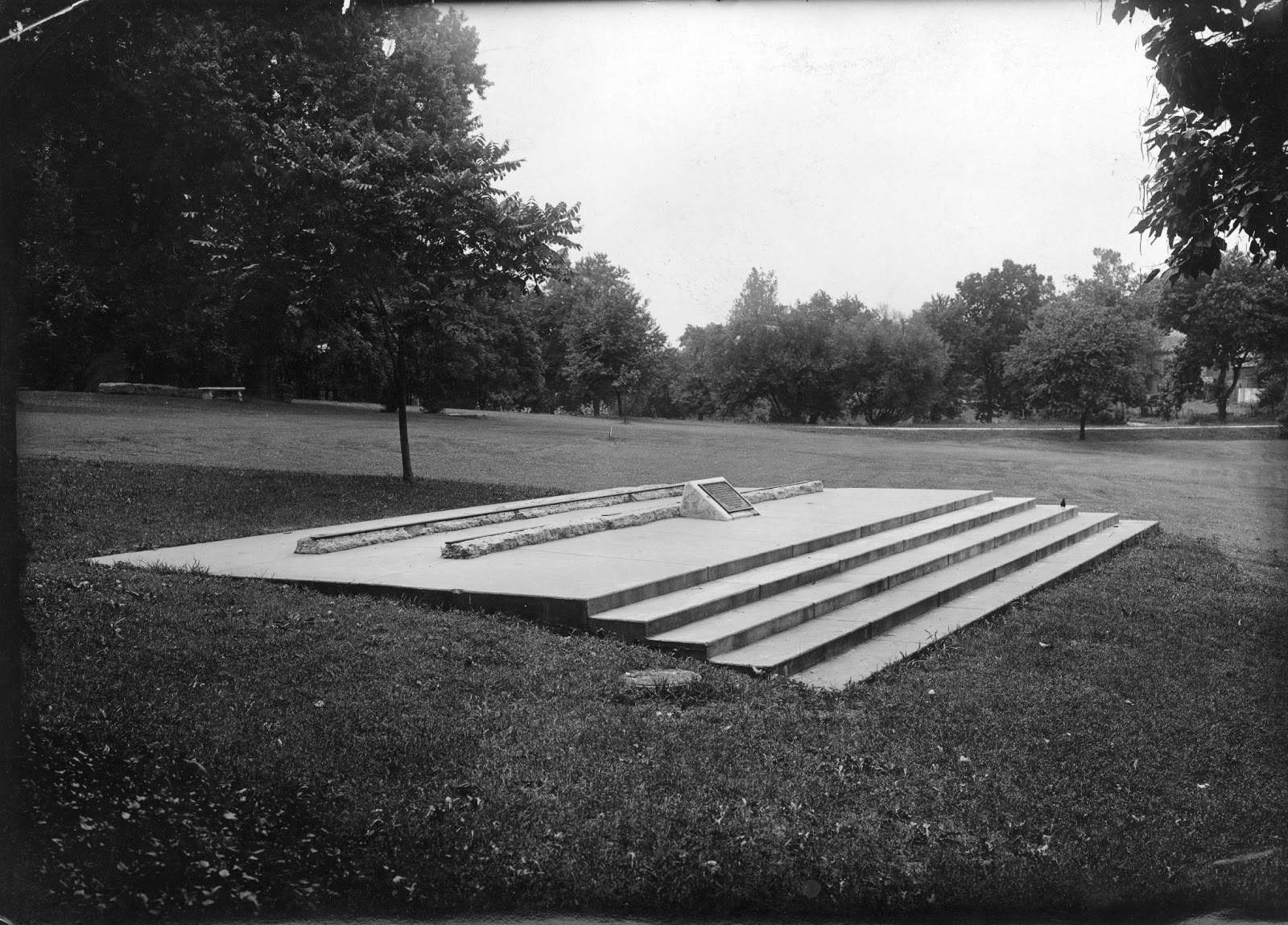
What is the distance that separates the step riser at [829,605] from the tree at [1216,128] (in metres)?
3.21

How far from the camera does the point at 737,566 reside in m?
7.60

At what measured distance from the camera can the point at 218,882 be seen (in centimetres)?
322

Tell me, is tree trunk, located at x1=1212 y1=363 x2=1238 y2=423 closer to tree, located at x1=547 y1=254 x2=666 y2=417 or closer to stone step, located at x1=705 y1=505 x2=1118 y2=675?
stone step, located at x1=705 y1=505 x2=1118 y2=675

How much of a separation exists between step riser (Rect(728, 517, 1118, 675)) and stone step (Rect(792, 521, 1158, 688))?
0.04 metres

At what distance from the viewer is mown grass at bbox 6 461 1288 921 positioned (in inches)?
133

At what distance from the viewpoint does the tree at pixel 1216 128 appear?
5504 millimetres

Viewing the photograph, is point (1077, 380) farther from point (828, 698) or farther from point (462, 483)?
point (828, 698)

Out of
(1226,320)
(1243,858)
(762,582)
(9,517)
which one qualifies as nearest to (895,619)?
(762,582)

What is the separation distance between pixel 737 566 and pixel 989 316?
783 centimetres

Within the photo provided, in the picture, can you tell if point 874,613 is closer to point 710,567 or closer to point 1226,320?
point 710,567

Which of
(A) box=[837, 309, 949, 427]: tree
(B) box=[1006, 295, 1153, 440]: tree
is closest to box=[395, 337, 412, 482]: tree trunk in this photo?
(A) box=[837, 309, 949, 427]: tree

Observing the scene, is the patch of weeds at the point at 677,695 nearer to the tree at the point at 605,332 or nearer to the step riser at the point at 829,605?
the step riser at the point at 829,605

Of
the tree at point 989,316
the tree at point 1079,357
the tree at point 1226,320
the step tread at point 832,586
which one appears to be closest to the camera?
the step tread at point 832,586

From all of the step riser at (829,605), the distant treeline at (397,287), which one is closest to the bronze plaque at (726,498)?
the step riser at (829,605)
